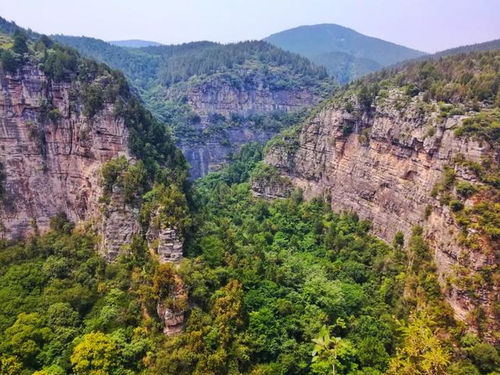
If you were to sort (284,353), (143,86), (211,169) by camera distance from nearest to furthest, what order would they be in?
(284,353) → (211,169) → (143,86)

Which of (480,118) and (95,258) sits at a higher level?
(480,118)

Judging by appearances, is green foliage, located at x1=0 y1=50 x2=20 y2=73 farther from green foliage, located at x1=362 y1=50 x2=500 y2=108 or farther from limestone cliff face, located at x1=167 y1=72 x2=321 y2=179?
limestone cliff face, located at x1=167 y1=72 x2=321 y2=179

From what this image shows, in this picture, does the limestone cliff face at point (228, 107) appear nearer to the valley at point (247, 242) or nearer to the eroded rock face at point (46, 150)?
the valley at point (247, 242)

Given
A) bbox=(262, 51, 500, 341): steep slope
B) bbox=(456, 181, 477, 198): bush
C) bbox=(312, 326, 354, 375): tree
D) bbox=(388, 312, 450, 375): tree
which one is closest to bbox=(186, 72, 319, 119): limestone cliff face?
bbox=(262, 51, 500, 341): steep slope

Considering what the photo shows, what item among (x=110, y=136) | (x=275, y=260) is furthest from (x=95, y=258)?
(x=275, y=260)

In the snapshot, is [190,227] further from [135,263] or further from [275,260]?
[275,260]

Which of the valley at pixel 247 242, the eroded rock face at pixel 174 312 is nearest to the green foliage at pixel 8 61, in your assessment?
the valley at pixel 247 242
